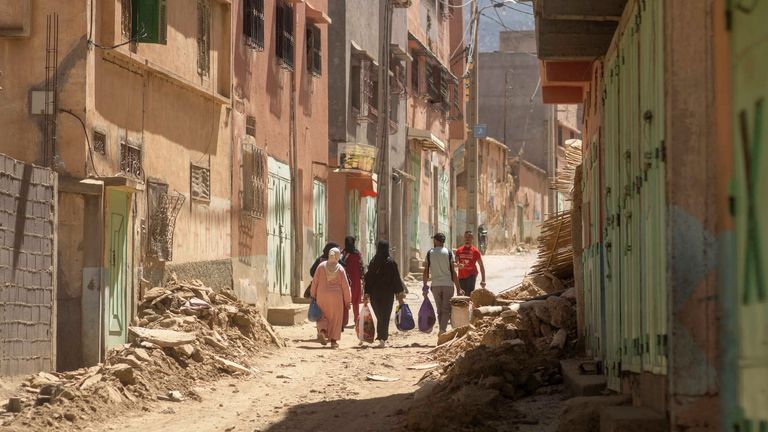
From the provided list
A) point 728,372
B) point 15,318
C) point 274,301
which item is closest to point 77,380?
point 15,318

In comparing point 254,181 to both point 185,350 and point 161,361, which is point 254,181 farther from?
point 161,361

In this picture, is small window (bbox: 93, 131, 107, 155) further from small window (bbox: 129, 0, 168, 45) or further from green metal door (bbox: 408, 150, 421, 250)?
green metal door (bbox: 408, 150, 421, 250)

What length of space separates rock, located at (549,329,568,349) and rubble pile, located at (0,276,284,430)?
3.53 meters

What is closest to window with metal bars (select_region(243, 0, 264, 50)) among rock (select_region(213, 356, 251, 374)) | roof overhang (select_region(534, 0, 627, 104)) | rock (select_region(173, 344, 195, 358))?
roof overhang (select_region(534, 0, 627, 104))

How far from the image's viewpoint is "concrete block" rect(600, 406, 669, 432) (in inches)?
297

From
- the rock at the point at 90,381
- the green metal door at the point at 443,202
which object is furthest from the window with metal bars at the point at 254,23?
the green metal door at the point at 443,202

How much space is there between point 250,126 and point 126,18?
6425 millimetres

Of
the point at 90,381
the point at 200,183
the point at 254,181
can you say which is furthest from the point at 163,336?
the point at 254,181

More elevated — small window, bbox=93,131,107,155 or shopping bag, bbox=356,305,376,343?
small window, bbox=93,131,107,155

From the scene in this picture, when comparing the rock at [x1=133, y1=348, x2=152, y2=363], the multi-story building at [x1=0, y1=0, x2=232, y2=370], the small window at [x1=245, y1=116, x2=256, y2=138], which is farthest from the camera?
the small window at [x1=245, y1=116, x2=256, y2=138]

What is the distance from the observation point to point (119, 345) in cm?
1452

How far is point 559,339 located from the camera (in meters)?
A: 14.5

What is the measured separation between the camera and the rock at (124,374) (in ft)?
42.7

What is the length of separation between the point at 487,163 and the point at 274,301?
3160cm
